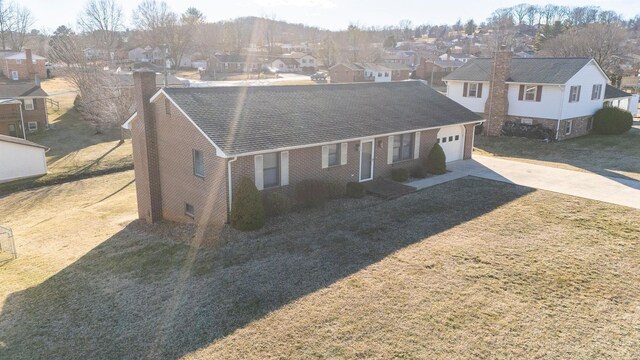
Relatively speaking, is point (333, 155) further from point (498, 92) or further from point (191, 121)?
point (498, 92)

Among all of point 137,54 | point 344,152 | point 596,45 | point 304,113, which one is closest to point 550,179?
point 344,152

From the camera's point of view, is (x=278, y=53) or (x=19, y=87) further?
(x=278, y=53)

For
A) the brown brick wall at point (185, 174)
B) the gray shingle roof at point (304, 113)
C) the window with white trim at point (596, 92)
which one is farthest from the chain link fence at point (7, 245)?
the window with white trim at point (596, 92)

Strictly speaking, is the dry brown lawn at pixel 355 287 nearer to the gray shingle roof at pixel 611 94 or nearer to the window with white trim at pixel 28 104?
the gray shingle roof at pixel 611 94

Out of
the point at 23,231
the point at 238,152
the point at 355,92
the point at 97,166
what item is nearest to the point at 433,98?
the point at 355,92

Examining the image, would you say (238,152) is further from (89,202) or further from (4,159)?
(4,159)

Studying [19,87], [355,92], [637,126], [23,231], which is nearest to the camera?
[23,231]
